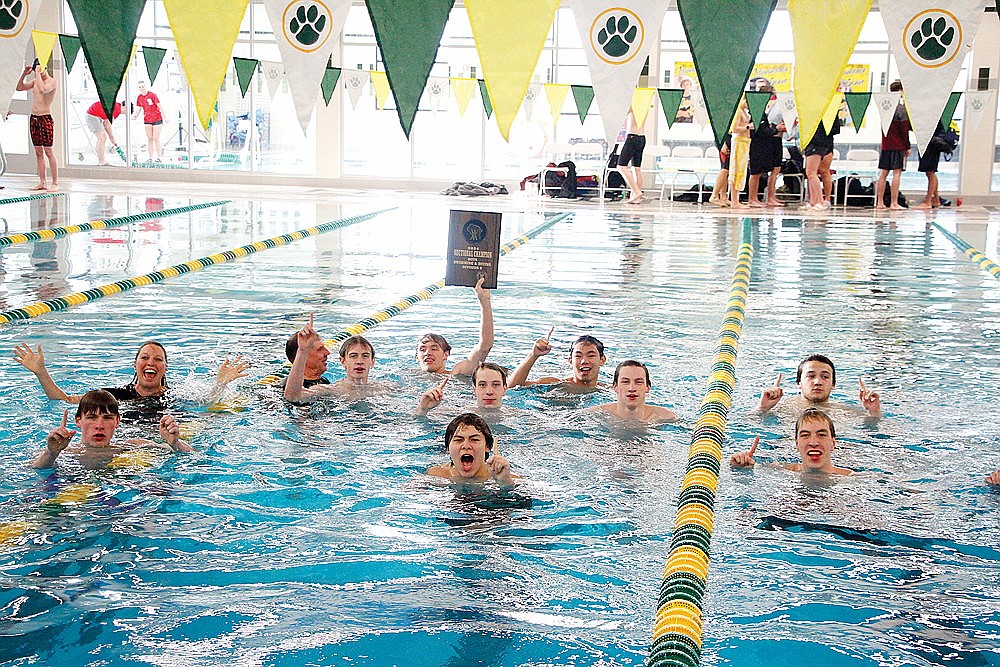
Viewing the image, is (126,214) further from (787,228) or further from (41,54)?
(787,228)

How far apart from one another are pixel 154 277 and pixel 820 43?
18.4 ft

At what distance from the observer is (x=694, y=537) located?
353 cm

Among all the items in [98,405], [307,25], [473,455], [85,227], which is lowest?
[473,455]

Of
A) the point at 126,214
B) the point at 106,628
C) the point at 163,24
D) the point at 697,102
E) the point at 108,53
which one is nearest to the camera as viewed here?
the point at 106,628

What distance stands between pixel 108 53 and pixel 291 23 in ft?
2.99

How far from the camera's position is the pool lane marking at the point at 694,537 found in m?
2.75

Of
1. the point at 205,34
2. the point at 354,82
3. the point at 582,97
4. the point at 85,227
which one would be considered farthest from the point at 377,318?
the point at 354,82

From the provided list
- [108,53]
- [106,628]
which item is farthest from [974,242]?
[106,628]

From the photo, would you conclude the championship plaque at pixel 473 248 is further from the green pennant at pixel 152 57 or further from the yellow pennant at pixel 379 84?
the yellow pennant at pixel 379 84

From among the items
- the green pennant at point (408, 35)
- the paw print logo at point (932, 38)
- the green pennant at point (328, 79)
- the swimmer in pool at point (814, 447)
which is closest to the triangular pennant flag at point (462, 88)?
the green pennant at point (328, 79)

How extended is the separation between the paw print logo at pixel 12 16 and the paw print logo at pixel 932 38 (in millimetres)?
4463

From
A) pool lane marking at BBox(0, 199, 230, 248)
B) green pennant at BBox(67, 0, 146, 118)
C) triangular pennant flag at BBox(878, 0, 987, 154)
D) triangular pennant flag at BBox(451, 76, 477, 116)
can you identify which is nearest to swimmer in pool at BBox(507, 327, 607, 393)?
triangular pennant flag at BBox(878, 0, 987, 154)

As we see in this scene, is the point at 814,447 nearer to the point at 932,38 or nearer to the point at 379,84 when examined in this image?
the point at 932,38

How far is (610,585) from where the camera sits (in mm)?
3344
